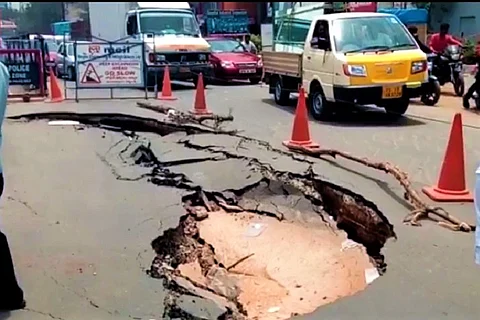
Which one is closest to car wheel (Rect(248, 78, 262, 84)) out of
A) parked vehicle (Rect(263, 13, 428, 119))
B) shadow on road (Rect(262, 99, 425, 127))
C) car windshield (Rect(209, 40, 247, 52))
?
car windshield (Rect(209, 40, 247, 52))

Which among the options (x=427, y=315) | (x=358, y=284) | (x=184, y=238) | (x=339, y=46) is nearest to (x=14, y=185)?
(x=184, y=238)

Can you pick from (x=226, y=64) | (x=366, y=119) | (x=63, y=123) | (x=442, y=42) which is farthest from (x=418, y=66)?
(x=226, y=64)

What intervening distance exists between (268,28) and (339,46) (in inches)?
711

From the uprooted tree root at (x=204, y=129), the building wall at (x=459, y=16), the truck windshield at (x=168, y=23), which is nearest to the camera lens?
the uprooted tree root at (x=204, y=129)

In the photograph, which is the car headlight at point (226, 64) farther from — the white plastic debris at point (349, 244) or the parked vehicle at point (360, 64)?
the white plastic debris at point (349, 244)

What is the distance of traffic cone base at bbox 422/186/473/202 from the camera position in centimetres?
642

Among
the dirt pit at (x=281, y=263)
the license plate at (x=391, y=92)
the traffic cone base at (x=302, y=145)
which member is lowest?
the dirt pit at (x=281, y=263)

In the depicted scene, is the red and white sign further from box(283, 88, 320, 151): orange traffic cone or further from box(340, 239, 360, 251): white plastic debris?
box(340, 239, 360, 251): white plastic debris

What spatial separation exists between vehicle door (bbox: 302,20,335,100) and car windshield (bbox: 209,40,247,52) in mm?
10412

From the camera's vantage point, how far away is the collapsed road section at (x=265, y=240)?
4.98 m

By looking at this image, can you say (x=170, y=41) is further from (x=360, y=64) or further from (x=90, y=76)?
(x=360, y=64)

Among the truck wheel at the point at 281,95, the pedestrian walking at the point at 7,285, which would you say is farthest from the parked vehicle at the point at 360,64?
the pedestrian walking at the point at 7,285

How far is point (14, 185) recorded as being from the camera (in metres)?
7.59

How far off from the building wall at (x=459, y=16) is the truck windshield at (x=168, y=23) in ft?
36.6
